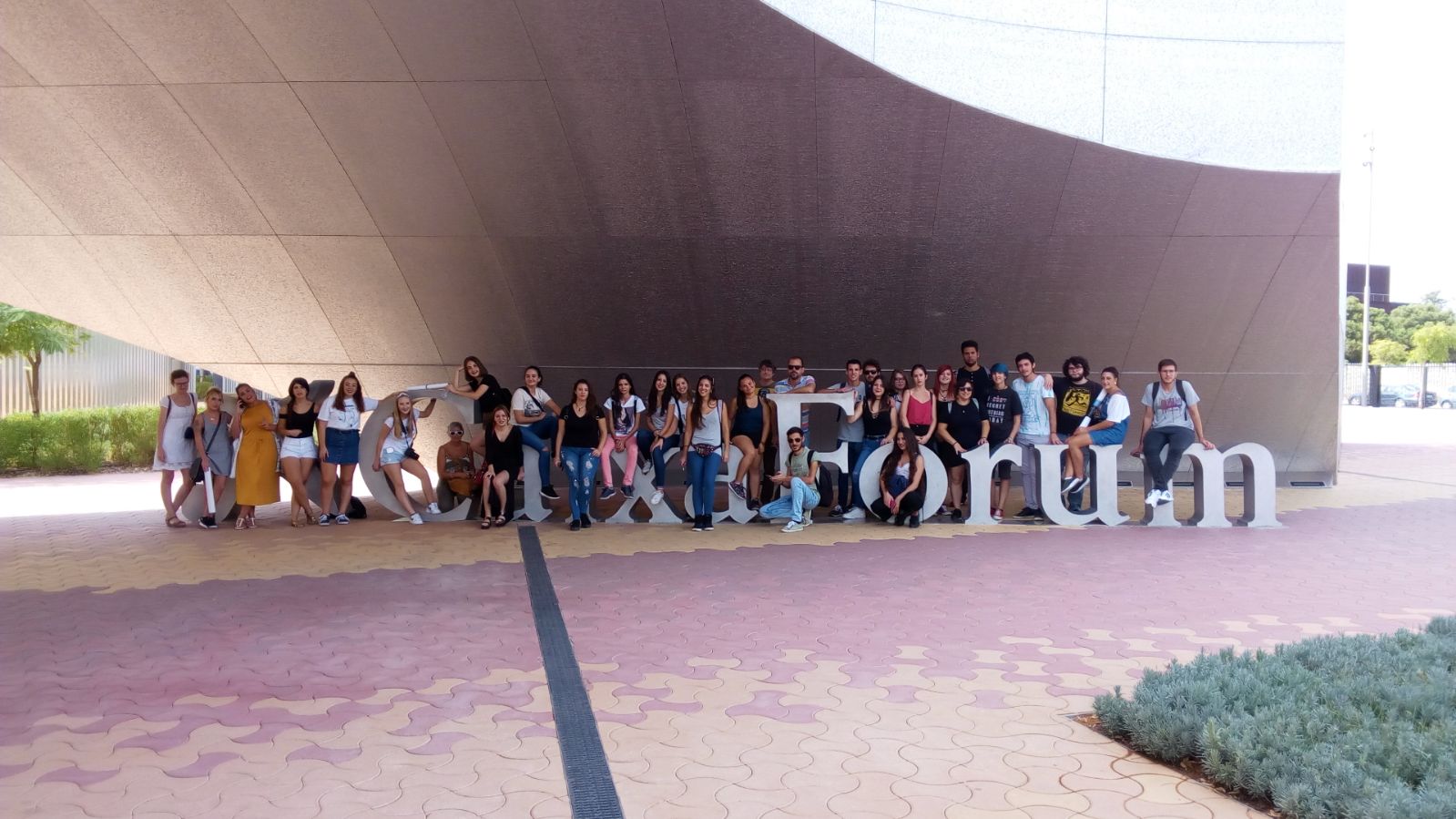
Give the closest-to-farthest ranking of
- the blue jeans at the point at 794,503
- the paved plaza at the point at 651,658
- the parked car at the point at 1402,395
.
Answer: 1. the paved plaza at the point at 651,658
2. the blue jeans at the point at 794,503
3. the parked car at the point at 1402,395

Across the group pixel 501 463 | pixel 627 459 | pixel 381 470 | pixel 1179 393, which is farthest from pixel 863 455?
pixel 381 470

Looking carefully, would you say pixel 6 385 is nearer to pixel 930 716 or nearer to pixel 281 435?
pixel 281 435

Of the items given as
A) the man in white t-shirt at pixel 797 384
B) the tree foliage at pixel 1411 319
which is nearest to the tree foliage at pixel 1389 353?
the tree foliage at pixel 1411 319

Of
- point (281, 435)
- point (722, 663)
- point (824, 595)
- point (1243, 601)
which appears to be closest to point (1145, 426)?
point (1243, 601)

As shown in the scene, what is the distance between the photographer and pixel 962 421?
40.4 ft

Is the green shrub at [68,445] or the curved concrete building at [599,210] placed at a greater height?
the curved concrete building at [599,210]

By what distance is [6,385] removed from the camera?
27125mm

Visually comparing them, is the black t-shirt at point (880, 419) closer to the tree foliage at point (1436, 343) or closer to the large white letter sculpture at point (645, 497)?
the large white letter sculpture at point (645, 497)

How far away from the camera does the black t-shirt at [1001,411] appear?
1242cm

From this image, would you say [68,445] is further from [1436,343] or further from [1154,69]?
[1436,343]

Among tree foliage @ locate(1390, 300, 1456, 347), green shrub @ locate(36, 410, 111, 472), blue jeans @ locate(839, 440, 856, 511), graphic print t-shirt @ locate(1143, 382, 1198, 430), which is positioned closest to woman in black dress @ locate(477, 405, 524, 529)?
blue jeans @ locate(839, 440, 856, 511)

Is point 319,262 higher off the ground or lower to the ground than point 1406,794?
higher

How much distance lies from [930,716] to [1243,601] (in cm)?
371

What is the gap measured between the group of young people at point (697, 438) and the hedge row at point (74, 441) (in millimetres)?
9850
